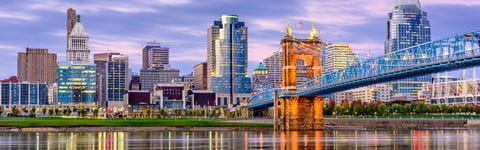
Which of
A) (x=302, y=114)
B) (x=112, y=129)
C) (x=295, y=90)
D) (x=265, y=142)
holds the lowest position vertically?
(x=112, y=129)

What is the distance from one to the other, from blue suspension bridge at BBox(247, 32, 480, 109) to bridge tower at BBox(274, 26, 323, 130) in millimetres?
1262

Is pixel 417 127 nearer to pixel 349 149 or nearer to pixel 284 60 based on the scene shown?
pixel 284 60

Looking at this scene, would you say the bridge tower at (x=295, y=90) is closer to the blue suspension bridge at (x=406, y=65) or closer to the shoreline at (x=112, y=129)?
the blue suspension bridge at (x=406, y=65)

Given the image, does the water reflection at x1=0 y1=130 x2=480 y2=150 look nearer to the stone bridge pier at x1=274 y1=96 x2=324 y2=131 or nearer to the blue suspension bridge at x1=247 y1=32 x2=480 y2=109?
the blue suspension bridge at x1=247 y1=32 x2=480 y2=109

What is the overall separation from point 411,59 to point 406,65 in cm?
84

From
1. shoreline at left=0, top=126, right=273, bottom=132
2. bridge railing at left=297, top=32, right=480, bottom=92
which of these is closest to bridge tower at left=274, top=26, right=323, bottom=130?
bridge railing at left=297, top=32, right=480, bottom=92

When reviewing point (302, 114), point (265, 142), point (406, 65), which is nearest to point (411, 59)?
point (406, 65)

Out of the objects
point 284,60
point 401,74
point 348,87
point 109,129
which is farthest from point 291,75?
point 401,74

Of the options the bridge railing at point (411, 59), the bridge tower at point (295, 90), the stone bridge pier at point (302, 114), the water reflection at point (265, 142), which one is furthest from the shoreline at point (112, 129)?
the water reflection at point (265, 142)

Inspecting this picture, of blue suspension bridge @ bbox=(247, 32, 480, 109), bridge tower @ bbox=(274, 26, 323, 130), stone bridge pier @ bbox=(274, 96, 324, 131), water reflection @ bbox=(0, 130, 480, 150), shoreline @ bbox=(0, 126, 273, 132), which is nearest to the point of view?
water reflection @ bbox=(0, 130, 480, 150)

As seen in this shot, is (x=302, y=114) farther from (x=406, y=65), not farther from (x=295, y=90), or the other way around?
(x=406, y=65)

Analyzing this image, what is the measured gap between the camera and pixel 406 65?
8106cm

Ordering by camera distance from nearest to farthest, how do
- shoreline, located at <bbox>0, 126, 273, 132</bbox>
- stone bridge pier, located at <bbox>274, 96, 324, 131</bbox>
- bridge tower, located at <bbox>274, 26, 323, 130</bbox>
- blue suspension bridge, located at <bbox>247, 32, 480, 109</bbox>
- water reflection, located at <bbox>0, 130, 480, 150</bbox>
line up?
1. water reflection, located at <bbox>0, 130, 480, 150</bbox>
2. blue suspension bridge, located at <bbox>247, 32, 480, 109</bbox>
3. stone bridge pier, located at <bbox>274, 96, 324, 131</bbox>
4. bridge tower, located at <bbox>274, 26, 323, 130</bbox>
5. shoreline, located at <bbox>0, 126, 273, 132</bbox>

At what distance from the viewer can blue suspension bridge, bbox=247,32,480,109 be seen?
70.3 meters
